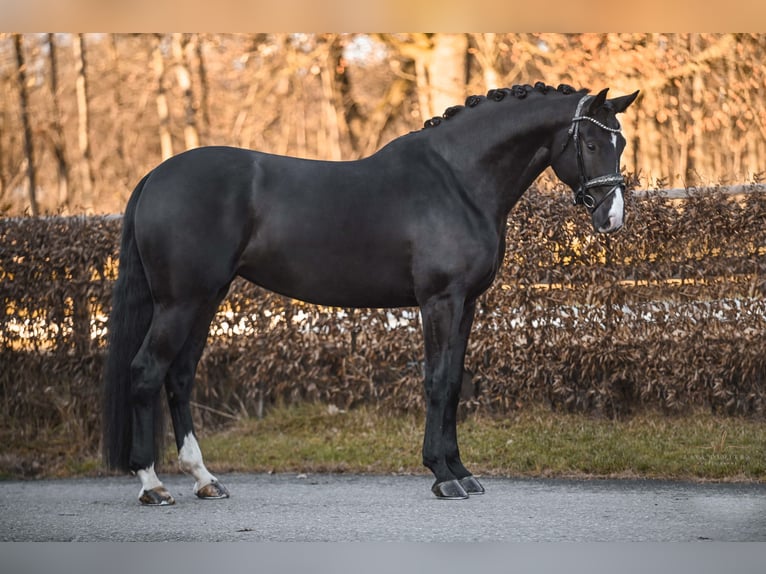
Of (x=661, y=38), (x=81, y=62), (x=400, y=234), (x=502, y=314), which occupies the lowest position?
(x=502, y=314)

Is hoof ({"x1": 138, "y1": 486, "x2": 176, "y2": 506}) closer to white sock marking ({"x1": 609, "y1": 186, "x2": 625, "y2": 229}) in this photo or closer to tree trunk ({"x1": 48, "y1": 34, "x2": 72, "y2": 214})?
white sock marking ({"x1": 609, "y1": 186, "x2": 625, "y2": 229})

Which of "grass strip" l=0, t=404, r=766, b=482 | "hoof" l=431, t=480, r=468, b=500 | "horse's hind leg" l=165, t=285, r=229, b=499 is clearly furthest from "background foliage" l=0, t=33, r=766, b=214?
"hoof" l=431, t=480, r=468, b=500

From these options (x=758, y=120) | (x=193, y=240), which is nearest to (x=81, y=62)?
(x=758, y=120)

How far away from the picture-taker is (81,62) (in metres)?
18.5

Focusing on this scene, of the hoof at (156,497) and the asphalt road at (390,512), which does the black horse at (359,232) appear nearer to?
the hoof at (156,497)

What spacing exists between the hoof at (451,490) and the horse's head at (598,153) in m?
1.77

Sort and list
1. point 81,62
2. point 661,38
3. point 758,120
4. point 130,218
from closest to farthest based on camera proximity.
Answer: point 130,218 < point 758,120 < point 661,38 < point 81,62

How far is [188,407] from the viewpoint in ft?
18.7

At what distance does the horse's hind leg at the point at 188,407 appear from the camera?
567 cm

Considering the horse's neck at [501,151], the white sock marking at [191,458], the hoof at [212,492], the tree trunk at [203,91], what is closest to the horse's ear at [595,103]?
the horse's neck at [501,151]

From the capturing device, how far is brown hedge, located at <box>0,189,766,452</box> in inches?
285

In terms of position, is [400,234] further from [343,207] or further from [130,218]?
[130,218]

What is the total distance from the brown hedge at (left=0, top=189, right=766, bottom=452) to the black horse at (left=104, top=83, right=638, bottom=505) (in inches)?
70.2
